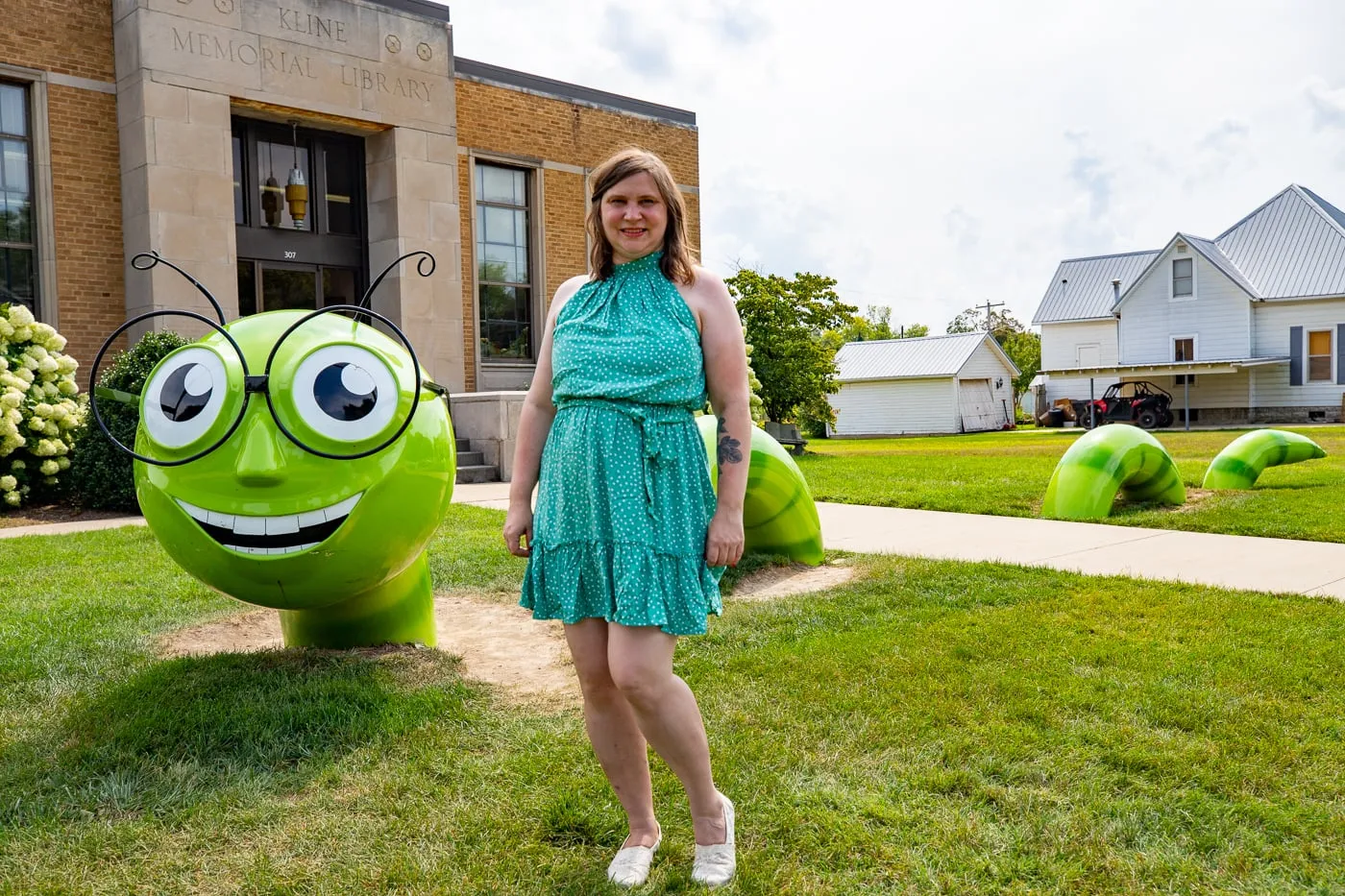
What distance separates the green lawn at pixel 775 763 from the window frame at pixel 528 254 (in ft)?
38.8

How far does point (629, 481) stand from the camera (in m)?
2.57

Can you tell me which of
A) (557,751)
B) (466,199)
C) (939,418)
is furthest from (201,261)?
(939,418)

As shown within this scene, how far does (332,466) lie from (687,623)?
1815 mm

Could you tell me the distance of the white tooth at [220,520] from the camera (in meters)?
3.72

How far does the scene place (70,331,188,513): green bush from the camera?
9.88 m

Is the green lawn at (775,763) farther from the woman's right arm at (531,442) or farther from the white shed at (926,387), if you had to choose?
the white shed at (926,387)

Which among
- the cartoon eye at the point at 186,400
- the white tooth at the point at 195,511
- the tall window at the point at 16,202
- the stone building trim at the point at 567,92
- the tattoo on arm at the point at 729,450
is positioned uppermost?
the stone building trim at the point at 567,92

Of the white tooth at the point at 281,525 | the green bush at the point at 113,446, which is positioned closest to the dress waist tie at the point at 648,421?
the white tooth at the point at 281,525

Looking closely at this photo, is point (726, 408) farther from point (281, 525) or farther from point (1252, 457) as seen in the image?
point (1252, 457)

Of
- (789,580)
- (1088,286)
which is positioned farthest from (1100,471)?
(1088,286)

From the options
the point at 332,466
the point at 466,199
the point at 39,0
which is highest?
the point at 39,0

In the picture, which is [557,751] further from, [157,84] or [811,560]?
[157,84]

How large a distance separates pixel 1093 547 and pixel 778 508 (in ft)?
7.80

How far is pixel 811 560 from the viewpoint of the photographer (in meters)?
7.02
